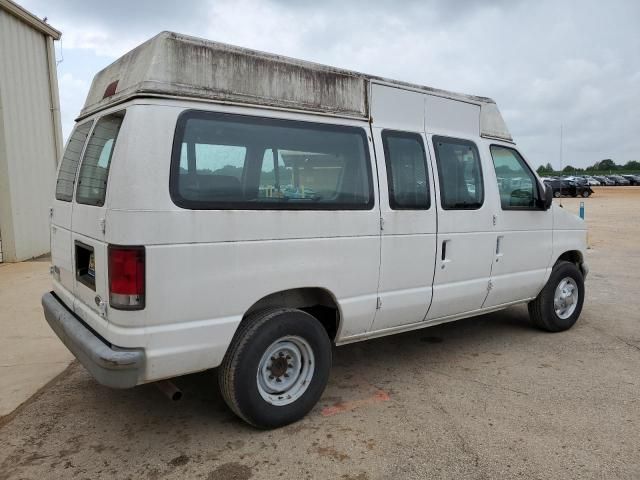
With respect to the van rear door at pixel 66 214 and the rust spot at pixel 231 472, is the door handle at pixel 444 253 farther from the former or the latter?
the van rear door at pixel 66 214

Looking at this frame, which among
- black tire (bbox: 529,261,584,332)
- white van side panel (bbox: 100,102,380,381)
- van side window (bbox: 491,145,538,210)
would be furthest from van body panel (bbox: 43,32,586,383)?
black tire (bbox: 529,261,584,332)

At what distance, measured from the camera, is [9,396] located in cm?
398

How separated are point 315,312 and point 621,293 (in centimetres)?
574

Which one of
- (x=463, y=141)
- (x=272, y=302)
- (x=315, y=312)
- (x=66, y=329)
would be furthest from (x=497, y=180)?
(x=66, y=329)

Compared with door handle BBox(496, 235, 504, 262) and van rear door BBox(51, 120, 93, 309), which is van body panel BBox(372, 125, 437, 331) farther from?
van rear door BBox(51, 120, 93, 309)

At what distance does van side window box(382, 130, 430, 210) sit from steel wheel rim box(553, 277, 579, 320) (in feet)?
7.95

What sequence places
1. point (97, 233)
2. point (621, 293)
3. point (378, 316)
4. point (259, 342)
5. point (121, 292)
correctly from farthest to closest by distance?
point (621, 293)
point (378, 316)
point (259, 342)
point (97, 233)
point (121, 292)

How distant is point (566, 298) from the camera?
5.67 meters

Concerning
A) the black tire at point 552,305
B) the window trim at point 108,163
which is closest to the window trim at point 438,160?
the black tire at point 552,305

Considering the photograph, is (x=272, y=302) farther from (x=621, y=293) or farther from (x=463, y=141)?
(x=621, y=293)

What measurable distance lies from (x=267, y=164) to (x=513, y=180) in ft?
9.12

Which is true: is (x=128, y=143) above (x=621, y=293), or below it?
above

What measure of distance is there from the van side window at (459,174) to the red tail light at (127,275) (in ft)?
8.25

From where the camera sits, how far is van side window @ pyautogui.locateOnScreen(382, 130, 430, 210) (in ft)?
12.9
